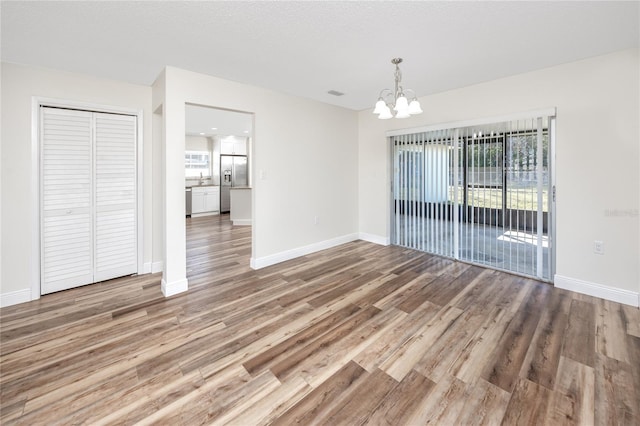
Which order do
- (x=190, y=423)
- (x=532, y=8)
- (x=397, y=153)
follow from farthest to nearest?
(x=397, y=153) < (x=532, y=8) < (x=190, y=423)

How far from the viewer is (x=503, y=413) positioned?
1.54m

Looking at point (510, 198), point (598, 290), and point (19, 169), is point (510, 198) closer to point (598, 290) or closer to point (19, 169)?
point (598, 290)

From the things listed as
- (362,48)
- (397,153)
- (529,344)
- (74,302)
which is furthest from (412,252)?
(74,302)

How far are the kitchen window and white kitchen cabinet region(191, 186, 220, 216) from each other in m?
0.75

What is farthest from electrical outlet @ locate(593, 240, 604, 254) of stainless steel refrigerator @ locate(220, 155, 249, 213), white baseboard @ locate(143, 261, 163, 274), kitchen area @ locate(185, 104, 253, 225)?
stainless steel refrigerator @ locate(220, 155, 249, 213)

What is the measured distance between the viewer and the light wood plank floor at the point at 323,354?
1583 mm

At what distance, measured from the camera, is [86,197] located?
332 centimetres

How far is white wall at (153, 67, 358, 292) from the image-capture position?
3156 mm

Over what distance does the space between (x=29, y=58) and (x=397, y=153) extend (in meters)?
4.65

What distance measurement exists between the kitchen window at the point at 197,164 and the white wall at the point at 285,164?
572 cm

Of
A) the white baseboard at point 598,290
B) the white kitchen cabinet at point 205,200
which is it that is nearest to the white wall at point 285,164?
the white baseboard at point 598,290

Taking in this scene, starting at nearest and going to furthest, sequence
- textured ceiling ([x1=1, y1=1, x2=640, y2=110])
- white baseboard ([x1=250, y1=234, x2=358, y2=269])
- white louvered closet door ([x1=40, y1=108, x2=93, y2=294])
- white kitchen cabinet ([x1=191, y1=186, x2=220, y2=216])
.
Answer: textured ceiling ([x1=1, y1=1, x2=640, y2=110]) → white louvered closet door ([x1=40, y1=108, x2=93, y2=294]) → white baseboard ([x1=250, y1=234, x2=358, y2=269]) → white kitchen cabinet ([x1=191, y1=186, x2=220, y2=216])

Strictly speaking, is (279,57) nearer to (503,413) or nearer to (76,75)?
(76,75)

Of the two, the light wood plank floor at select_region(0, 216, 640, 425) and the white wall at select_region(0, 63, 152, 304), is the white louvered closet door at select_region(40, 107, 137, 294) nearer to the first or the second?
the white wall at select_region(0, 63, 152, 304)
